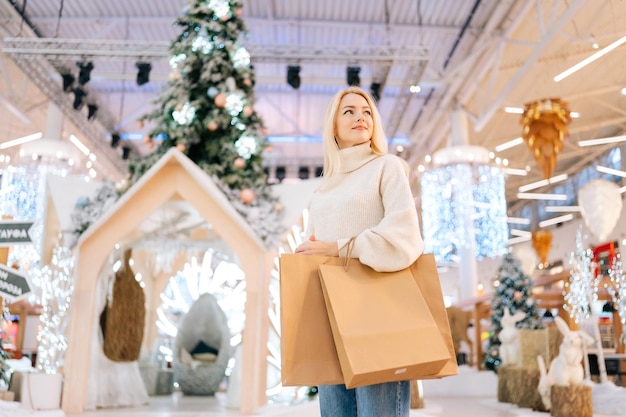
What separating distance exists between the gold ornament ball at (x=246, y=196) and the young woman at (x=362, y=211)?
3.53 meters

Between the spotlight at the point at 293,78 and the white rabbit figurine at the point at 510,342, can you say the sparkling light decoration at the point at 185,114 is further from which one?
the white rabbit figurine at the point at 510,342

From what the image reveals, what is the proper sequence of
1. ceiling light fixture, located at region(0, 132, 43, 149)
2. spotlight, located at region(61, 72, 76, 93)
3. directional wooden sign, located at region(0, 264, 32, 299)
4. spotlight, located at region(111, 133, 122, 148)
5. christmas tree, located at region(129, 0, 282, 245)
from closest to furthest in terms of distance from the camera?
directional wooden sign, located at region(0, 264, 32, 299) < christmas tree, located at region(129, 0, 282, 245) < spotlight, located at region(61, 72, 76, 93) < ceiling light fixture, located at region(0, 132, 43, 149) < spotlight, located at region(111, 133, 122, 148)

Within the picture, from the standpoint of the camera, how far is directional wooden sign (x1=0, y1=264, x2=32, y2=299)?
3.87 meters

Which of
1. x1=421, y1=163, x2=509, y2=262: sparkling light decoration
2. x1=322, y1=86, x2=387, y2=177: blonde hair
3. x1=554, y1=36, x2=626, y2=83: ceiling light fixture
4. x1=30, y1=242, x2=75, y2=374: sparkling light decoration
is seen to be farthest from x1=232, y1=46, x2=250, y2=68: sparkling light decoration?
x1=421, y1=163, x2=509, y2=262: sparkling light decoration

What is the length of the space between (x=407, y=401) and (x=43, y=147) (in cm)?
1113

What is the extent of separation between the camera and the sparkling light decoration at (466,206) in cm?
1148

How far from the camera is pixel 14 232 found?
3.95m

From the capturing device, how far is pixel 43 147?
10891mm

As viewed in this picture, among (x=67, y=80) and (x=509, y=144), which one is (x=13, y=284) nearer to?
(x=67, y=80)

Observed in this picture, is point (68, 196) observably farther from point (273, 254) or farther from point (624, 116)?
point (624, 116)

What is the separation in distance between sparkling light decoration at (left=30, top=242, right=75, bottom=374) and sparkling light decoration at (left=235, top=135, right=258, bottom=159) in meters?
1.85

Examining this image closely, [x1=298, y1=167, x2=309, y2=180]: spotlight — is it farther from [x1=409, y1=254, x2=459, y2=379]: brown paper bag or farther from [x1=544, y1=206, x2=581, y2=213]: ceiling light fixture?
[x1=409, y1=254, x2=459, y2=379]: brown paper bag

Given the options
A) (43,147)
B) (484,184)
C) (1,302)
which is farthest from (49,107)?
(484,184)

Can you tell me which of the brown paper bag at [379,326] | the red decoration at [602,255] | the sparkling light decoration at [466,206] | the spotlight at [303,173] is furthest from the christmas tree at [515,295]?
the spotlight at [303,173]
